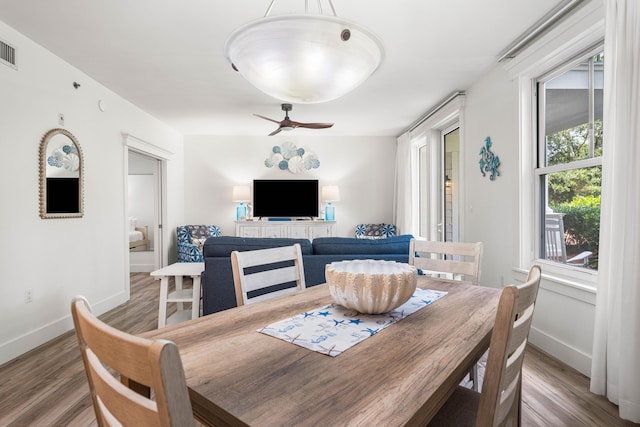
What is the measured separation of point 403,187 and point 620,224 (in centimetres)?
404

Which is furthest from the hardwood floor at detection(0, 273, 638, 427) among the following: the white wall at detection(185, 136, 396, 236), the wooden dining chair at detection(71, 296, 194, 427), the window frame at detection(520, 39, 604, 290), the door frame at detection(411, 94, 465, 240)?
the white wall at detection(185, 136, 396, 236)

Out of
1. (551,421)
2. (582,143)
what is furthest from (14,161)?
(582,143)

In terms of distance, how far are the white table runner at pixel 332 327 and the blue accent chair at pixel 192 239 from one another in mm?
4168

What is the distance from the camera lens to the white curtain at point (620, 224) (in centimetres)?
169

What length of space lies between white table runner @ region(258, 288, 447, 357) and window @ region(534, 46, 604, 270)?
178 centimetres

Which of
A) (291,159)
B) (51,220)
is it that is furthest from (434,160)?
(51,220)

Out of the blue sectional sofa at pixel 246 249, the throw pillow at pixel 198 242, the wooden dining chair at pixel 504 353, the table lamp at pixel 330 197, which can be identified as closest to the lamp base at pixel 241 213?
the throw pillow at pixel 198 242

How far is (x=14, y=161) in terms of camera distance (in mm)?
2607

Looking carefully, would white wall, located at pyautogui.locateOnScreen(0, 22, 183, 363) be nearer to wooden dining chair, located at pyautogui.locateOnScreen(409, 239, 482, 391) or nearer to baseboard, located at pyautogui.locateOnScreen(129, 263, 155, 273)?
→ baseboard, located at pyautogui.locateOnScreen(129, 263, 155, 273)

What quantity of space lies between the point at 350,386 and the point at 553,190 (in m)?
2.73

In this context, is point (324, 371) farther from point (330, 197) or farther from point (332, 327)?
point (330, 197)

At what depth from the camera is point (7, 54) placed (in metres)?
2.55

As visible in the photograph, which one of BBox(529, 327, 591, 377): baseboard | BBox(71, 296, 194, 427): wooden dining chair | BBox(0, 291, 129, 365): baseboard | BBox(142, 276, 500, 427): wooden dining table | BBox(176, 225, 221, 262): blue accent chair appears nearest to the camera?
BBox(71, 296, 194, 427): wooden dining chair

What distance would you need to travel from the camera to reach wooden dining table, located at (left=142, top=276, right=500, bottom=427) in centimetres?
62
